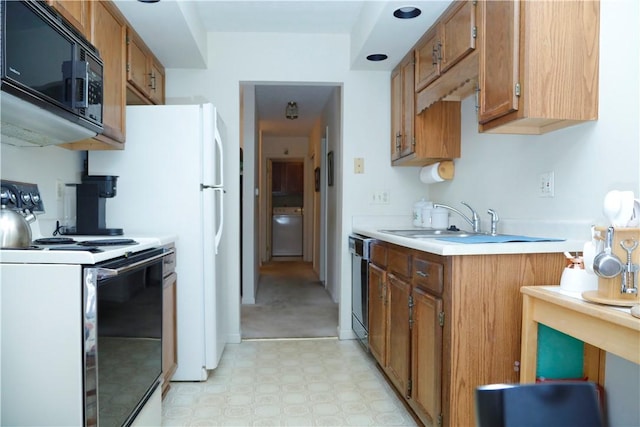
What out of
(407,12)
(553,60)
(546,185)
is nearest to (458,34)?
(407,12)

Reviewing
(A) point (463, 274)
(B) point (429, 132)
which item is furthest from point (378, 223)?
(A) point (463, 274)

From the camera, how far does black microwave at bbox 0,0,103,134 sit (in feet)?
4.22

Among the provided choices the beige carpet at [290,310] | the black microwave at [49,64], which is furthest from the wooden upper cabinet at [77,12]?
the beige carpet at [290,310]

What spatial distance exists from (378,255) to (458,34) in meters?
1.28

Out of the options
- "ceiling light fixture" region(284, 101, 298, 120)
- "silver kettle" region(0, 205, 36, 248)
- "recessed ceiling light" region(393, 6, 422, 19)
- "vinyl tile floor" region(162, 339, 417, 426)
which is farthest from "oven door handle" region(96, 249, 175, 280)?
"ceiling light fixture" region(284, 101, 298, 120)

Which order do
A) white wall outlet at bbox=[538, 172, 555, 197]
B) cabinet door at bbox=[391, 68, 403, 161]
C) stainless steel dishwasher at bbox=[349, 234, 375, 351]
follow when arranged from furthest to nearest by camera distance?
cabinet door at bbox=[391, 68, 403, 161]
stainless steel dishwasher at bbox=[349, 234, 375, 351]
white wall outlet at bbox=[538, 172, 555, 197]

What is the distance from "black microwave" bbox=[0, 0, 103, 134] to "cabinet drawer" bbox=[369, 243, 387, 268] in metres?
1.59

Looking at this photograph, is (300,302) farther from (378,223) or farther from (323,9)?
(323,9)

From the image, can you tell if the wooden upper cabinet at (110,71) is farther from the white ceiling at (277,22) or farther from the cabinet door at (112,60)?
the white ceiling at (277,22)

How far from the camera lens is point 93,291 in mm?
1363

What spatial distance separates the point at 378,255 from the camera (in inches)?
105

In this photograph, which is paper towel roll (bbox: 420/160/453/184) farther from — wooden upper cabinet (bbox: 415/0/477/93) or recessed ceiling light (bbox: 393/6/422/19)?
recessed ceiling light (bbox: 393/6/422/19)

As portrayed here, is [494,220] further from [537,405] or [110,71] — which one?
[110,71]

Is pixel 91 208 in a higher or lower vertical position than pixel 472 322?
higher
